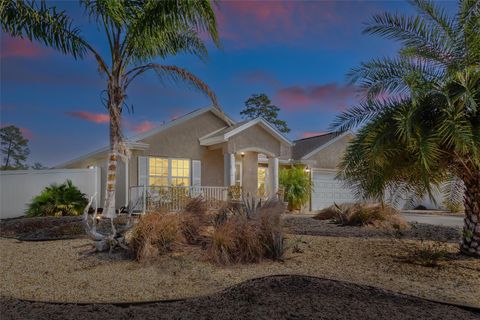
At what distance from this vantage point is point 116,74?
35.9ft

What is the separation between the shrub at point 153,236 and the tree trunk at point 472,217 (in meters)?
5.66

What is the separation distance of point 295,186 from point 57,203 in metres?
10.9

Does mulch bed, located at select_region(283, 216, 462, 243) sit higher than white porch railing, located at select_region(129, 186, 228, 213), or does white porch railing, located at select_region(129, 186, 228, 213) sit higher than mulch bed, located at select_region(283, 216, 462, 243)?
white porch railing, located at select_region(129, 186, 228, 213)

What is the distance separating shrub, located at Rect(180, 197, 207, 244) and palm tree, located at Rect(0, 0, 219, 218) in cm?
332

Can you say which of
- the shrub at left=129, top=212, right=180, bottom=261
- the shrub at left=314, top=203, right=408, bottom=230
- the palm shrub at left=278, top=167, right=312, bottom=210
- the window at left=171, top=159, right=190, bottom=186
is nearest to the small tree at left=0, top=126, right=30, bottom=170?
the window at left=171, top=159, right=190, bottom=186

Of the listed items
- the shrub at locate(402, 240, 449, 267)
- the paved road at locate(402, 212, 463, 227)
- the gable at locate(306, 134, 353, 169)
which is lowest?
the paved road at locate(402, 212, 463, 227)

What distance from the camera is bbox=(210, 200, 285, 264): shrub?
6.57 m

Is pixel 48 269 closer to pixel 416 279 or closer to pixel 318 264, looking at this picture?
pixel 318 264

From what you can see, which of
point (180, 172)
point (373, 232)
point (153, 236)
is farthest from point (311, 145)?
point (153, 236)

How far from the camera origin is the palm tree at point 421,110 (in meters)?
6.25

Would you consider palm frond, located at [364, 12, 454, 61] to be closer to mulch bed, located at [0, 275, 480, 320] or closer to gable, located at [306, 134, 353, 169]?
mulch bed, located at [0, 275, 480, 320]

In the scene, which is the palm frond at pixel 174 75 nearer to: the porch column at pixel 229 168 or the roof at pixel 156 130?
the roof at pixel 156 130

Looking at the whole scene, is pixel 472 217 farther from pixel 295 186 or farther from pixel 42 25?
pixel 295 186

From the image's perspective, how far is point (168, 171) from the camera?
16.1 m
